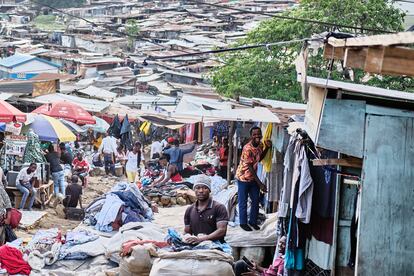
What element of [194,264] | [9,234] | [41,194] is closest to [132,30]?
[41,194]

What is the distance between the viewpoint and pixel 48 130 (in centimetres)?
1672

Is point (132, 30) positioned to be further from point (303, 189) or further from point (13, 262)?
point (303, 189)

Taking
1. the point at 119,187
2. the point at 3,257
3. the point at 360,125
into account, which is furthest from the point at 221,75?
the point at 360,125

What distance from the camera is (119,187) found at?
1141 centimetres

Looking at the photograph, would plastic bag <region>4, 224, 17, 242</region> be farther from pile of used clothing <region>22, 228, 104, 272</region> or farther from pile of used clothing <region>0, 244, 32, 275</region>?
pile of used clothing <region>0, 244, 32, 275</region>

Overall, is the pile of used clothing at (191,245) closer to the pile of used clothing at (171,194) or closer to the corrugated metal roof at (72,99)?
the pile of used clothing at (171,194)

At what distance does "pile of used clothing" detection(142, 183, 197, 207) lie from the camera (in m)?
13.4

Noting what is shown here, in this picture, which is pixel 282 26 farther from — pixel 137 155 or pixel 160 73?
pixel 160 73

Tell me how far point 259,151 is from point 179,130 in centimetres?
1670

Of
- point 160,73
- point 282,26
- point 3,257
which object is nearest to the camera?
point 3,257

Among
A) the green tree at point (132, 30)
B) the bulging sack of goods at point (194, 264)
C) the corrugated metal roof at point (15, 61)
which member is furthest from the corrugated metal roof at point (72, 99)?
the green tree at point (132, 30)

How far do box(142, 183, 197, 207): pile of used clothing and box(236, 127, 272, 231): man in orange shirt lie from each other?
3.43 metres

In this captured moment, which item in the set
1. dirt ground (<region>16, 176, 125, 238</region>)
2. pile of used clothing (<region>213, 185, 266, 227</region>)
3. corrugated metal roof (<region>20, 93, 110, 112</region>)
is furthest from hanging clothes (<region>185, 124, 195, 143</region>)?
pile of used clothing (<region>213, 185, 266, 227</region>)

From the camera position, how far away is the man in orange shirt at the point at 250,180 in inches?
381
